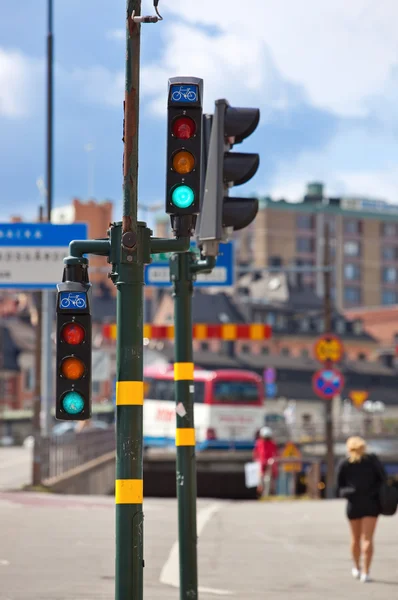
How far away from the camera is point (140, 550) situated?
8.81 metres

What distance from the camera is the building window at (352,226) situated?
159000 mm

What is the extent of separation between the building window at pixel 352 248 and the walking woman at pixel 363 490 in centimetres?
14472

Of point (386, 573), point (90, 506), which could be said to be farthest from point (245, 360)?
point (386, 573)

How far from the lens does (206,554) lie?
16406 millimetres

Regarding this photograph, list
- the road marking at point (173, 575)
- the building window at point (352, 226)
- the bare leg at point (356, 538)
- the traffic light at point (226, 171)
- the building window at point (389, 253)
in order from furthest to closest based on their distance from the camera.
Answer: the building window at point (389, 253) → the building window at point (352, 226) → the bare leg at point (356, 538) → the road marking at point (173, 575) → the traffic light at point (226, 171)

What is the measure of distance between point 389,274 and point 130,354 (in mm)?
154722

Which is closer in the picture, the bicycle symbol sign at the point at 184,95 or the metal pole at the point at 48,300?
the bicycle symbol sign at the point at 184,95

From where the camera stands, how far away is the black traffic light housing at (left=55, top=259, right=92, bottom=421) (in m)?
8.52

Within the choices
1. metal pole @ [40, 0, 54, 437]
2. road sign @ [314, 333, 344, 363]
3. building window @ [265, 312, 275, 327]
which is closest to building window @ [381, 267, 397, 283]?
building window @ [265, 312, 275, 327]

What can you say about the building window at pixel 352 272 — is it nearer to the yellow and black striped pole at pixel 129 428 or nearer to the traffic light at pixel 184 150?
the yellow and black striped pole at pixel 129 428

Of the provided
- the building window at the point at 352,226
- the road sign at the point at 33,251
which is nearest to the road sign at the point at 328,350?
the road sign at the point at 33,251

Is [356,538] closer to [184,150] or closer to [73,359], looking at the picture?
[73,359]

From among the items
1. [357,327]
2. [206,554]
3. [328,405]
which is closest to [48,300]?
[328,405]

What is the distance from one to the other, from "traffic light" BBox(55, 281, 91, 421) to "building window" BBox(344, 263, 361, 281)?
14894 centimetres
